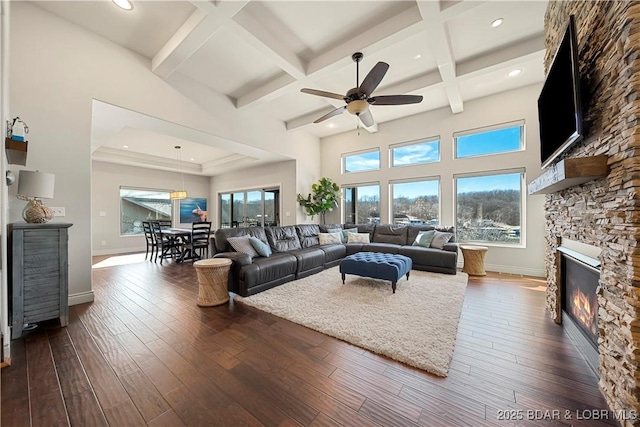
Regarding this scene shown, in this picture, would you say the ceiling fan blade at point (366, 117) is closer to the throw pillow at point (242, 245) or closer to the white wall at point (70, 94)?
the throw pillow at point (242, 245)

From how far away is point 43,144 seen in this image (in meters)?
2.75

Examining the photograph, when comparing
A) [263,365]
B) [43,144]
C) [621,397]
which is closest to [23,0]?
[43,144]

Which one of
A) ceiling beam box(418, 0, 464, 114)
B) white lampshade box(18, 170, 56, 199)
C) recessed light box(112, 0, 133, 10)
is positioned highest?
recessed light box(112, 0, 133, 10)

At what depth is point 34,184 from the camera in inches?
90.2

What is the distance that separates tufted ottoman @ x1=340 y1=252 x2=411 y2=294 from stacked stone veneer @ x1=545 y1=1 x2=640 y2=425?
1879 millimetres

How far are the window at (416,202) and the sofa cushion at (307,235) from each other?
2311 mm

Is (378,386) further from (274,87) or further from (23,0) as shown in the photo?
(23,0)

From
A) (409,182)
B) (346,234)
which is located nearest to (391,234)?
(346,234)

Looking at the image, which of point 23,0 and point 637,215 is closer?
point 637,215

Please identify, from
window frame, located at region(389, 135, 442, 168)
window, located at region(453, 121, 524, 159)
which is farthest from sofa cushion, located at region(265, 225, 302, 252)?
window, located at region(453, 121, 524, 159)

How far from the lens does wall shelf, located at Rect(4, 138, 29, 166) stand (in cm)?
215

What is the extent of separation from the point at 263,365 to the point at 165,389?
0.64 m

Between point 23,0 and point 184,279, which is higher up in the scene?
point 23,0

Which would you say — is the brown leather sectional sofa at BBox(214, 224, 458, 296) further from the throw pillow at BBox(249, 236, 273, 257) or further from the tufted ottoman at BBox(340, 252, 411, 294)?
the tufted ottoman at BBox(340, 252, 411, 294)
